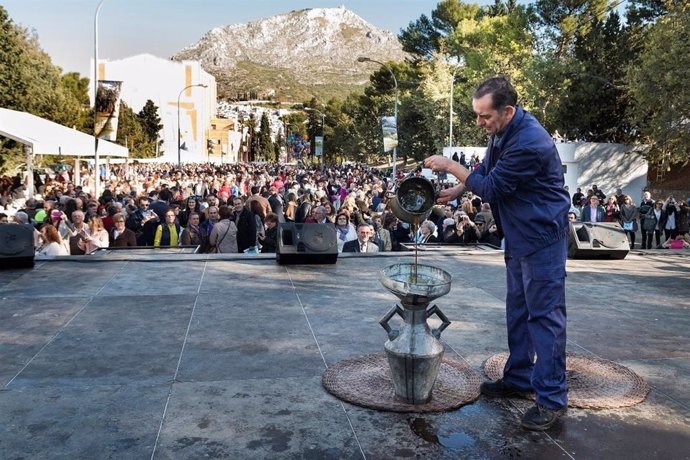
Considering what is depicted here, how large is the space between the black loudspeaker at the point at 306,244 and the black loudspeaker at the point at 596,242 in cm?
381

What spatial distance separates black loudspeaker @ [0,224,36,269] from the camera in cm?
842

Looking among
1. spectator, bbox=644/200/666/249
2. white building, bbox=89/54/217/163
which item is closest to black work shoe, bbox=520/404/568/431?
spectator, bbox=644/200/666/249

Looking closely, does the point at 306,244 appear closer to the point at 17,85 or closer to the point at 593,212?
the point at 593,212

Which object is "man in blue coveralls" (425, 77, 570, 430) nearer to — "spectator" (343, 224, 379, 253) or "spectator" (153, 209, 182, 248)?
"spectator" (343, 224, 379, 253)

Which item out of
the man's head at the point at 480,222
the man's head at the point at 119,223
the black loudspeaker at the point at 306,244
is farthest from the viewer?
the man's head at the point at 480,222

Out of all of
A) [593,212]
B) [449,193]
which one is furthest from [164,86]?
[449,193]

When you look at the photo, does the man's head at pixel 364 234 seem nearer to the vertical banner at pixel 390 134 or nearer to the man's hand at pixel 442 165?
the man's hand at pixel 442 165

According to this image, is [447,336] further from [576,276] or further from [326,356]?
[576,276]

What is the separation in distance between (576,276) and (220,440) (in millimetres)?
6408

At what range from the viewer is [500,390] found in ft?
13.5

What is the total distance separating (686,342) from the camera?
17.9 ft

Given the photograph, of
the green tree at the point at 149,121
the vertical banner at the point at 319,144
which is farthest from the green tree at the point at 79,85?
the vertical banner at the point at 319,144

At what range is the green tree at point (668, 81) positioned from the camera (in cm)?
2569

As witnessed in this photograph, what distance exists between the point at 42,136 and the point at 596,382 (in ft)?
79.2
